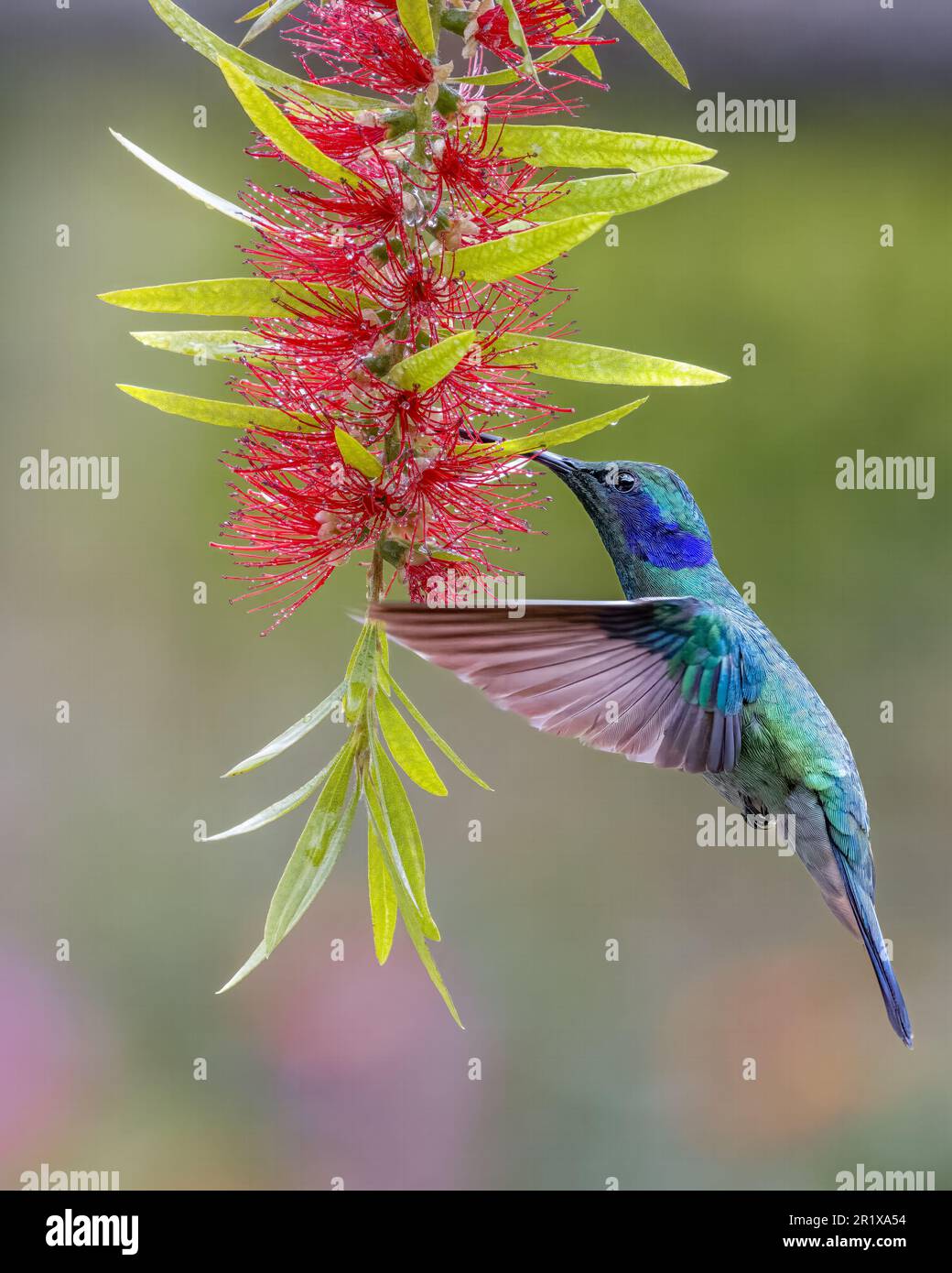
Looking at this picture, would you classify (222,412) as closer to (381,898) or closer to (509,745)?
(381,898)

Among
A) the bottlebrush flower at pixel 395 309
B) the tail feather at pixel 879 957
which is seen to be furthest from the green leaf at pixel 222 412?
the tail feather at pixel 879 957

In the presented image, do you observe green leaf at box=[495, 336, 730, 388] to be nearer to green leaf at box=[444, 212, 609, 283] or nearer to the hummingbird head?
green leaf at box=[444, 212, 609, 283]

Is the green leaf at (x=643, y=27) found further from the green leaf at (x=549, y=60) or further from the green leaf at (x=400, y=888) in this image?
the green leaf at (x=400, y=888)

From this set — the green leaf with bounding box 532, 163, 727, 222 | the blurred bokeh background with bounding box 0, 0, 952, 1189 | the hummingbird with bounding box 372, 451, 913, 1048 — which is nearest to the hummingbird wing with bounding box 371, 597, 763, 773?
the hummingbird with bounding box 372, 451, 913, 1048

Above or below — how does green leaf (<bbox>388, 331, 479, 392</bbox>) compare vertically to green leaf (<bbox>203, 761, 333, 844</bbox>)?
above

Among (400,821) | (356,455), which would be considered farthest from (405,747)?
(356,455)

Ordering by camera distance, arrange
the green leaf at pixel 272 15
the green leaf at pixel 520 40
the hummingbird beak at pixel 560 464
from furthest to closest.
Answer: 1. the hummingbird beak at pixel 560 464
2. the green leaf at pixel 272 15
3. the green leaf at pixel 520 40

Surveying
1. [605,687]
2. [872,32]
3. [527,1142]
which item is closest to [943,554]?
[872,32]
